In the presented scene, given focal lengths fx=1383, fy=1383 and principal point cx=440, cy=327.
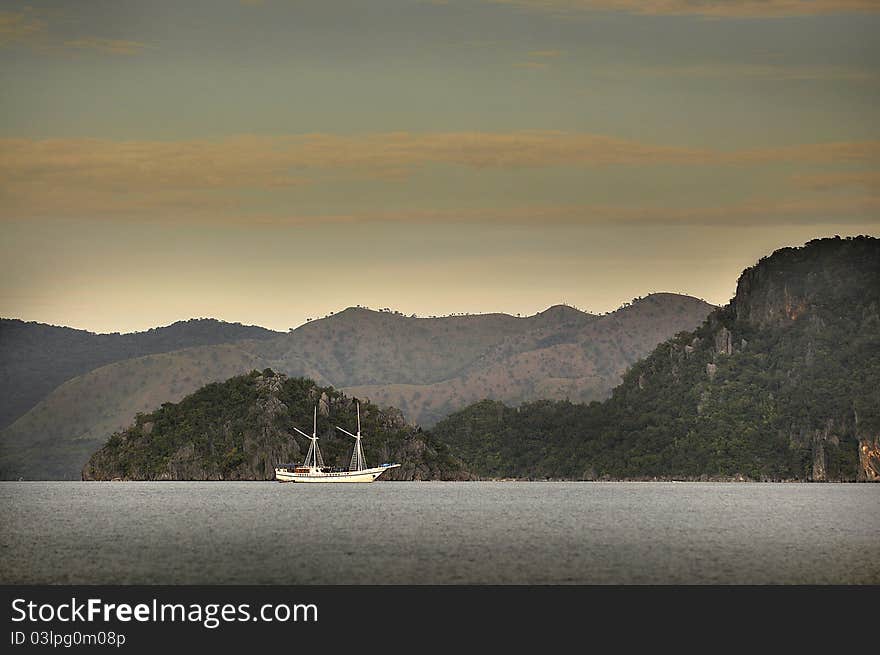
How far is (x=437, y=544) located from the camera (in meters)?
68.7

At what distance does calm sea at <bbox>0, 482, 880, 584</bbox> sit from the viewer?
179ft

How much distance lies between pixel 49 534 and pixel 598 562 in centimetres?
3425

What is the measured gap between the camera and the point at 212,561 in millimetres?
59562

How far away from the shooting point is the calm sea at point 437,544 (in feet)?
179

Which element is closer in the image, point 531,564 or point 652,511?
point 531,564
